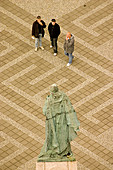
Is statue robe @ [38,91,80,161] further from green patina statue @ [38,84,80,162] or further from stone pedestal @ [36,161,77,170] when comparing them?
stone pedestal @ [36,161,77,170]

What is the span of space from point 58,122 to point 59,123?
0.05 meters

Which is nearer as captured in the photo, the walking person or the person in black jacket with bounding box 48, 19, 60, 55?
the walking person

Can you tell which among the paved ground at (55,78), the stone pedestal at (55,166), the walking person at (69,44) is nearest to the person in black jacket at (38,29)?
the paved ground at (55,78)

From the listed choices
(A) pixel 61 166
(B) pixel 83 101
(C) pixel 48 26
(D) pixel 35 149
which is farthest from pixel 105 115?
(A) pixel 61 166

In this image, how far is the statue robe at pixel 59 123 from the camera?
48.5 feet

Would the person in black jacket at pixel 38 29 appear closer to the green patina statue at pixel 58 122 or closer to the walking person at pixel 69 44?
the walking person at pixel 69 44

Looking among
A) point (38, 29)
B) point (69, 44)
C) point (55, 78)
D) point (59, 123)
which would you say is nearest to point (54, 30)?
point (38, 29)

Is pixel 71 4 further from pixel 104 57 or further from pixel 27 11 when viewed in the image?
pixel 104 57

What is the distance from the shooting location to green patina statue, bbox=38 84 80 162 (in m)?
14.8

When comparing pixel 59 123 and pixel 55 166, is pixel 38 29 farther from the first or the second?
pixel 59 123

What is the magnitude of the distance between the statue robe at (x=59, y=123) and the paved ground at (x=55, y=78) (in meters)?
4.58

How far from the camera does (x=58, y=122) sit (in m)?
15.0

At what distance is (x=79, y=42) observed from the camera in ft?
79.9

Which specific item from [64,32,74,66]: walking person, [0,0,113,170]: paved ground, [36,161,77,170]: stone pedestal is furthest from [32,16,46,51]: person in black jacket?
[36,161,77,170]: stone pedestal
